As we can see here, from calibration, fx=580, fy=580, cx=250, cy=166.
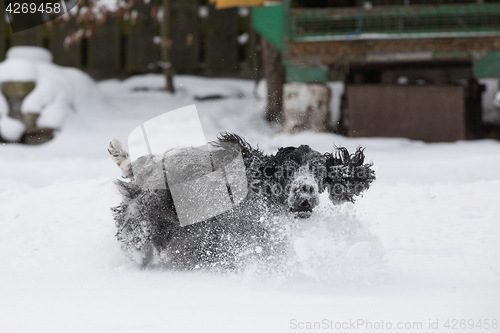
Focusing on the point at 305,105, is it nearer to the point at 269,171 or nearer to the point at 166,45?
the point at 166,45

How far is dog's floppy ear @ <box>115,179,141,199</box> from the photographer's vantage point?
3.84 metres

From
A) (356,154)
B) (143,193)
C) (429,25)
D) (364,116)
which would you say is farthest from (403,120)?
(143,193)

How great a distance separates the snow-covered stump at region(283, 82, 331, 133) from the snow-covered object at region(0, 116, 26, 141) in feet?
15.1

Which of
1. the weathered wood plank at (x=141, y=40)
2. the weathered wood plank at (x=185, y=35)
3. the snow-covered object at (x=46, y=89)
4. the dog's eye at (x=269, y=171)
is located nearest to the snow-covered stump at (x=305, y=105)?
the snow-covered object at (x=46, y=89)

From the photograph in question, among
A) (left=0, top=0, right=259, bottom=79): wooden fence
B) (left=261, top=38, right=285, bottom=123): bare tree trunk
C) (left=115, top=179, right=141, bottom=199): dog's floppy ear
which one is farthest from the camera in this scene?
(left=0, top=0, right=259, bottom=79): wooden fence

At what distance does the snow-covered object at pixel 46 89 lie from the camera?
999 centimetres

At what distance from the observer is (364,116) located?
10008 millimetres

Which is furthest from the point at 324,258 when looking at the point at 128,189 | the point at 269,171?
the point at 128,189

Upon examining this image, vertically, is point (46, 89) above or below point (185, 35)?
→ below

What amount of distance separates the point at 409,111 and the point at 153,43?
6706 millimetres

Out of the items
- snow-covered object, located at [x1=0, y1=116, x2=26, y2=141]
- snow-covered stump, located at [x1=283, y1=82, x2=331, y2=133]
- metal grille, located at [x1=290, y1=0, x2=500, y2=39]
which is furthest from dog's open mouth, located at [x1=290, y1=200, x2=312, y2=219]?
snow-covered object, located at [x1=0, y1=116, x2=26, y2=141]

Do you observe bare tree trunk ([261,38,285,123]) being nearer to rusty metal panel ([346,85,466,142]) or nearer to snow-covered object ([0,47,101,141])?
rusty metal panel ([346,85,466,142])

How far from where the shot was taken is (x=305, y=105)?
10.0 m

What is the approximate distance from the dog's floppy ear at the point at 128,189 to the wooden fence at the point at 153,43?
991cm
